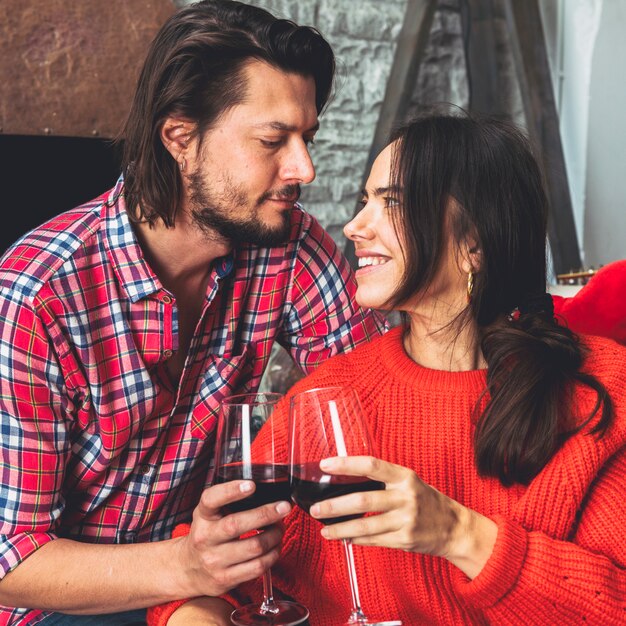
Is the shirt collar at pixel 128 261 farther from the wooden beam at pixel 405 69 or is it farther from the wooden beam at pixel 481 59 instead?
the wooden beam at pixel 481 59

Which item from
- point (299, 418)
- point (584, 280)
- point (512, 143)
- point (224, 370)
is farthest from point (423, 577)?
point (584, 280)

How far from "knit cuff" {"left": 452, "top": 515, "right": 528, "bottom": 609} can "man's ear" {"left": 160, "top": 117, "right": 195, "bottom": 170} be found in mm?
1041

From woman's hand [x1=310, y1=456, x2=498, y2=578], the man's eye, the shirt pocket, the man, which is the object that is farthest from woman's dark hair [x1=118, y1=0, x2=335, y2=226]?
woman's hand [x1=310, y1=456, x2=498, y2=578]

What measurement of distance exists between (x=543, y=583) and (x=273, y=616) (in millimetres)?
346

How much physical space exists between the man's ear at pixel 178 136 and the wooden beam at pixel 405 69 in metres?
1.55

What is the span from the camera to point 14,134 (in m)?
Result: 2.26

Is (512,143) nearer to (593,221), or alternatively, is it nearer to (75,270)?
(75,270)

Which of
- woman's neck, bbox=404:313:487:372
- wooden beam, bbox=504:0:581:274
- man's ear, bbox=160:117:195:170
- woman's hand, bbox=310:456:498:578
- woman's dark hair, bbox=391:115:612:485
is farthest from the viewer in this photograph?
wooden beam, bbox=504:0:581:274

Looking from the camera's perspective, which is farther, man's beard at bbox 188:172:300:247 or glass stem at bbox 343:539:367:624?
man's beard at bbox 188:172:300:247

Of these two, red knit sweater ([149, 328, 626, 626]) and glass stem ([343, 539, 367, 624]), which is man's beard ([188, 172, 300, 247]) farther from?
glass stem ([343, 539, 367, 624])

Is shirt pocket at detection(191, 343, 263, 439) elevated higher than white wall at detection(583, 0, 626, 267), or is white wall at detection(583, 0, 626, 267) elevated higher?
white wall at detection(583, 0, 626, 267)

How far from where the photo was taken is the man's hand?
0.98 metres

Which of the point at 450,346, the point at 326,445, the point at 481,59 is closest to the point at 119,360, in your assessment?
the point at 450,346

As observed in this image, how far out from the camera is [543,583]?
3.47 feet
